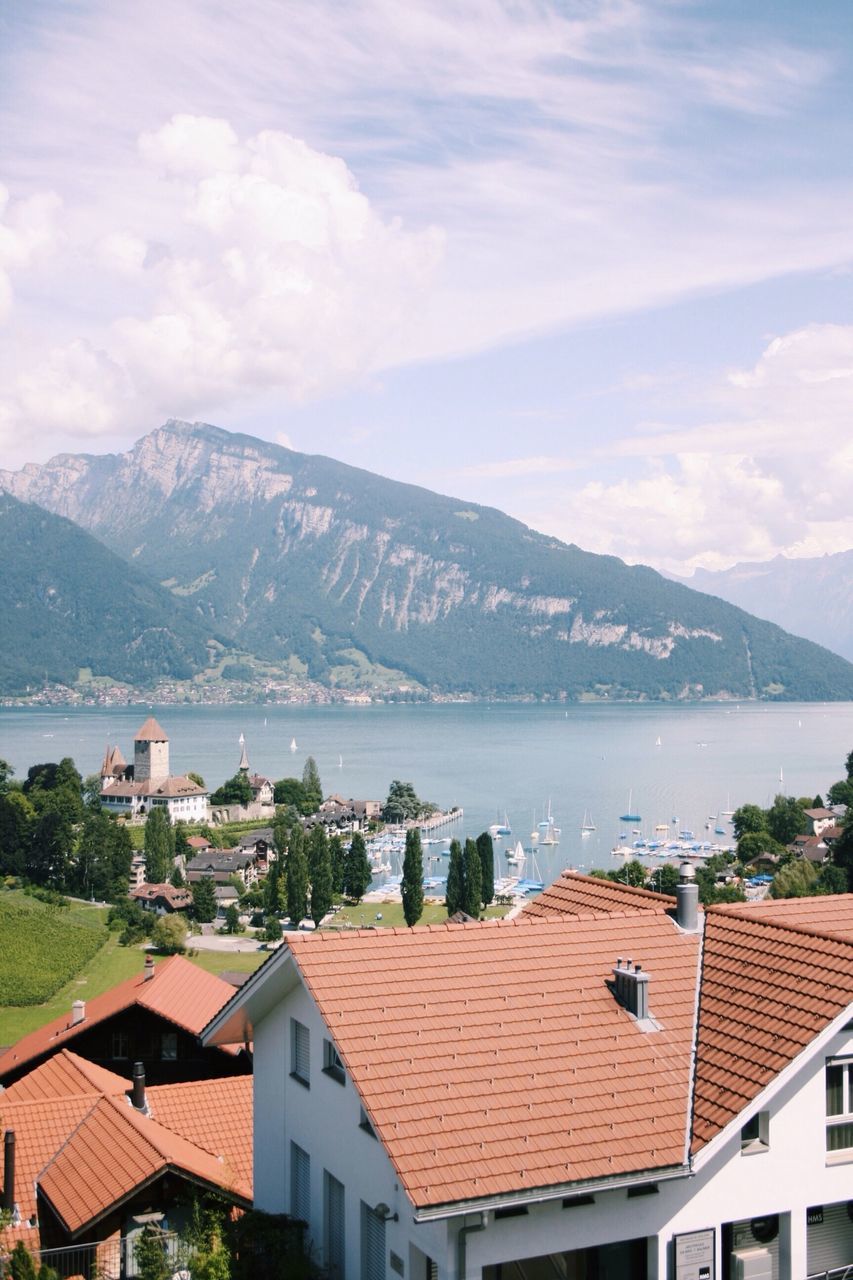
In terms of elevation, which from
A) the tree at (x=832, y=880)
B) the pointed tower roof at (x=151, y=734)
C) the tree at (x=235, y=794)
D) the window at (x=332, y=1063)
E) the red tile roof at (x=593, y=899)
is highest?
the red tile roof at (x=593, y=899)

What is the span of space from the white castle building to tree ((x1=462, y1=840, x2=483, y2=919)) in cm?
4332

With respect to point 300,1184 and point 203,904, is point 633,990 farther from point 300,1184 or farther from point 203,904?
point 203,904

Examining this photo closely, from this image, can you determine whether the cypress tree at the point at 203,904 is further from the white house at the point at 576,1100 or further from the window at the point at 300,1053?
the white house at the point at 576,1100

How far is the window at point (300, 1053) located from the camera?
8844mm

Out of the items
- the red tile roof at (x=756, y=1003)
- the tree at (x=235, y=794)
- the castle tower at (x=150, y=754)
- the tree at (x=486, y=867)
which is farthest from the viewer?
the castle tower at (x=150, y=754)

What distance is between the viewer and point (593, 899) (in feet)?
33.4

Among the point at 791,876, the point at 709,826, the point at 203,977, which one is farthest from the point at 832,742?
the point at 203,977

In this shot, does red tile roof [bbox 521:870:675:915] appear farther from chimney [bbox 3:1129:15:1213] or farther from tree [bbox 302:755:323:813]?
Result: tree [bbox 302:755:323:813]

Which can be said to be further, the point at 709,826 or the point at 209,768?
the point at 209,768

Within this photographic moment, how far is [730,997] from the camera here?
8.16 m

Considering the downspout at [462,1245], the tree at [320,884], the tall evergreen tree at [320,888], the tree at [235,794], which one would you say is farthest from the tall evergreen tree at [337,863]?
the downspout at [462,1245]

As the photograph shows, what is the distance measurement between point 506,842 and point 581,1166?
8478 centimetres

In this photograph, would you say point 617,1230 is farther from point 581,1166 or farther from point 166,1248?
point 166,1248

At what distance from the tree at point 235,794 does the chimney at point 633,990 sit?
94113 millimetres
